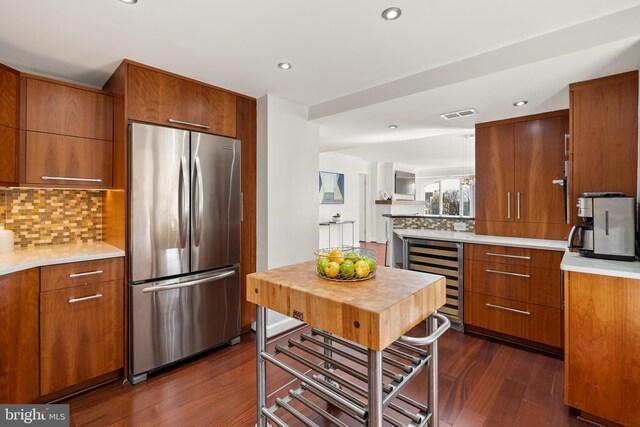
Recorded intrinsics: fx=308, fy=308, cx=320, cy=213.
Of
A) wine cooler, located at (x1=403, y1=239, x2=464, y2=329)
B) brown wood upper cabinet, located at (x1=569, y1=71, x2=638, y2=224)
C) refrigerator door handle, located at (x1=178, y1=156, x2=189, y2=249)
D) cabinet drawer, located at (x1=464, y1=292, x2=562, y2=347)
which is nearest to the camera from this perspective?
brown wood upper cabinet, located at (x1=569, y1=71, x2=638, y2=224)

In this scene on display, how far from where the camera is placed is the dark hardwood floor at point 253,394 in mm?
1863

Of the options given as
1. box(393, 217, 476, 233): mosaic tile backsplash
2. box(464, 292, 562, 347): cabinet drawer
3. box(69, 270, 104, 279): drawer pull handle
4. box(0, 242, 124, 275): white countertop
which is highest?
box(393, 217, 476, 233): mosaic tile backsplash

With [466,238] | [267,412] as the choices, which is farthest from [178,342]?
[466,238]

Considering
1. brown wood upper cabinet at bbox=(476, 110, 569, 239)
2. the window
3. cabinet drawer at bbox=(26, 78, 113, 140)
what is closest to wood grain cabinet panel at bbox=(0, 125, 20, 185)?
cabinet drawer at bbox=(26, 78, 113, 140)

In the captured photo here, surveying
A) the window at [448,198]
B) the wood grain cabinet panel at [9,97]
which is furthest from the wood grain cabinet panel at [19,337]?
the window at [448,198]

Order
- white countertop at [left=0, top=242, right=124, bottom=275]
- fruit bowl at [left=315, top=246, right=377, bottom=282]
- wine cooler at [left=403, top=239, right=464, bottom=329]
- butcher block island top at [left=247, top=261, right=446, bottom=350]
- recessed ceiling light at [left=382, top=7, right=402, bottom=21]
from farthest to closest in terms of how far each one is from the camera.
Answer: wine cooler at [left=403, top=239, right=464, bottom=329] < white countertop at [left=0, top=242, right=124, bottom=275] < recessed ceiling light at [left=382, top=7, right=402, bottom=21] < fruit bowl at [left=315, top=246, right=377, bottom=282] < butcher block island top at [left=247, top=261, right=446, bottom=350]

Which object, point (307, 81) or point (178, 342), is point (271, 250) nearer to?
point (178, 342)

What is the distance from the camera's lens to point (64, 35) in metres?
1.92

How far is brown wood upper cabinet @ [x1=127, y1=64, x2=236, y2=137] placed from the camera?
230cm

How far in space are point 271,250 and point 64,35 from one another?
214cm

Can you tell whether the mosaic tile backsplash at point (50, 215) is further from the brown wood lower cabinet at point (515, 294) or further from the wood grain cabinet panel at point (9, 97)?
the brown wood lower cabinet at point (515, 294)

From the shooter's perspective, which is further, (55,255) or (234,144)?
(234,144)

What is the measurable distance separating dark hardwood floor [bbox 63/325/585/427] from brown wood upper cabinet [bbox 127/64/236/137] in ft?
6.43

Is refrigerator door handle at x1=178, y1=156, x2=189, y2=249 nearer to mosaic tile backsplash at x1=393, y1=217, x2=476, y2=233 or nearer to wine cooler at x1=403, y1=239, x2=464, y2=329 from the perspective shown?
wine cooler at x1=403, y1=239, x2=464, y2=329
